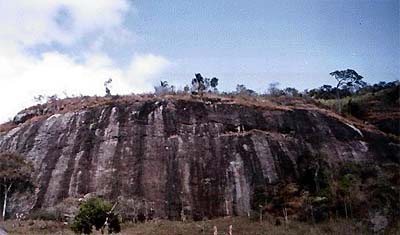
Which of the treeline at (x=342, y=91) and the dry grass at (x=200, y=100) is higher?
the treeline at (x=342, y=91)

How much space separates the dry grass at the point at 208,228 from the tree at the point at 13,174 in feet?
13.5

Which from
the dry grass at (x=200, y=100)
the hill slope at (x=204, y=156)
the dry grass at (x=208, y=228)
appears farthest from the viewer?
the dry grass at (x=200, y=100)

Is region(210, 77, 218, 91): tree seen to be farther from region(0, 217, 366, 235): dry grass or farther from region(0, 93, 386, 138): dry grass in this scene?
region(0, 217, 366, 235): dry grass

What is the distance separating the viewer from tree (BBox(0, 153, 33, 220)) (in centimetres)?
3466

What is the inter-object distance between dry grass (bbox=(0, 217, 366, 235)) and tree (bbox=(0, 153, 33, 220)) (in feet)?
13.5

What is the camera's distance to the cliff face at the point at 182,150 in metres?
34.7

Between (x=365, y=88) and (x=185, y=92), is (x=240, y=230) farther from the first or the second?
(x=365, y=88)

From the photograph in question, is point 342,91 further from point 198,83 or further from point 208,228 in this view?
point 208,228

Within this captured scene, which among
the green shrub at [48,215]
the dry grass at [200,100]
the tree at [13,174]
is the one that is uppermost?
the dry grass at [200,100]

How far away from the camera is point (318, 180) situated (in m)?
34.8

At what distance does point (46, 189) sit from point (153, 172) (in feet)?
24.4

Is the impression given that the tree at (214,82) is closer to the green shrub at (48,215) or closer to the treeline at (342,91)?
the treeline at (342,91)

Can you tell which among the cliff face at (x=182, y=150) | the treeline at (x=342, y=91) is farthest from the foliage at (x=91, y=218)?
the treeline at (x=342, y=91)

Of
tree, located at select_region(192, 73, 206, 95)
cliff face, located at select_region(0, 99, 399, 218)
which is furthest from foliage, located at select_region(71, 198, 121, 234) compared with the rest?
tree, located at select_region(192, 73, 206, 95)
